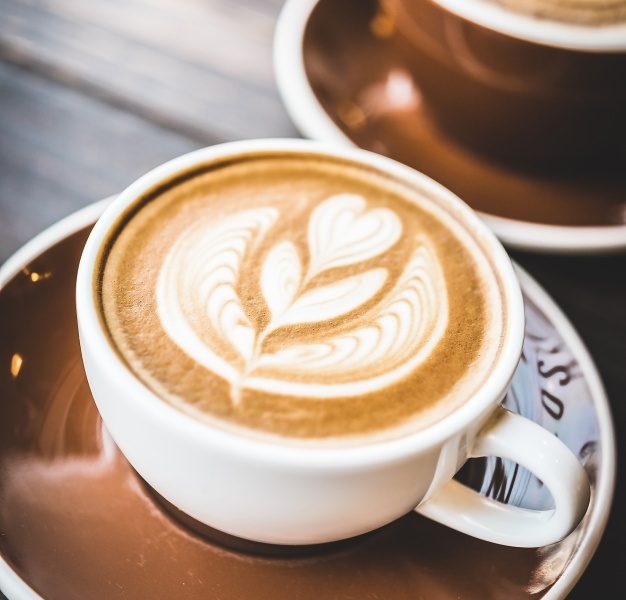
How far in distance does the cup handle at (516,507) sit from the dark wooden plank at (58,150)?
0.59 meters

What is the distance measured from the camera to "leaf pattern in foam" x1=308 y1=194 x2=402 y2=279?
2.48 feet

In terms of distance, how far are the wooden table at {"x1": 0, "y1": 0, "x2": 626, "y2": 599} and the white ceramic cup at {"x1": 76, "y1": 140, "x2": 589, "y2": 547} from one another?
0.73ft

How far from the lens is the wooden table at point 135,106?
95 cm

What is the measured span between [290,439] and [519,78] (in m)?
0.62

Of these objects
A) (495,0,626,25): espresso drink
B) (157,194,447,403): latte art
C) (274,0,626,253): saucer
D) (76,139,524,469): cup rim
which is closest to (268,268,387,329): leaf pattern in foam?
(157,194,447,403): latte art

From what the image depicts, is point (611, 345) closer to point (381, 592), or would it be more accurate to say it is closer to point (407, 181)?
point (407, 181)

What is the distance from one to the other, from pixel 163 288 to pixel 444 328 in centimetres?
27

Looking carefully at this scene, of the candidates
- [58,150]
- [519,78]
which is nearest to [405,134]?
[519,78]

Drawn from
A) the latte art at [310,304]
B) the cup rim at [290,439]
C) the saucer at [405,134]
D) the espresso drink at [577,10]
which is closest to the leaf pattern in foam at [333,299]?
the latte art at [310,304]

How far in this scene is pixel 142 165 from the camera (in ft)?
3.35

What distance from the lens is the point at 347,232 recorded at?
30.7 inches

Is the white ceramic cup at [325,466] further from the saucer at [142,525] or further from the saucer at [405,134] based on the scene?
the saucer at [405,134]

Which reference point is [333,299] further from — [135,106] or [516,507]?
[135,106]

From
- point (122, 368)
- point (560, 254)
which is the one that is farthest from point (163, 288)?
point (560, 254)
